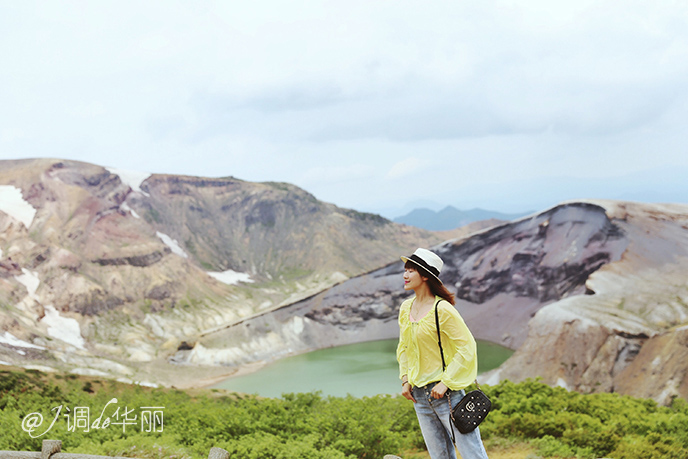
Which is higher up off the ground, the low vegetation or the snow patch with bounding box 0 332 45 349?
the low vegetation

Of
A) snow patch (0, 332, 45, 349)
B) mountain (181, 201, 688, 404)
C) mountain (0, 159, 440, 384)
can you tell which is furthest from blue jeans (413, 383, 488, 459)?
snow patch (0, 332, 45, 349)

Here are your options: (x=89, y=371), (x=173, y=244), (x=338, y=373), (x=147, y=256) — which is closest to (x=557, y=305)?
A: (x=338, y=373)

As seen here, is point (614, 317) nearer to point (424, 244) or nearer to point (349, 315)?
point (349, 315)

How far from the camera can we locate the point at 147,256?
56.2 metres

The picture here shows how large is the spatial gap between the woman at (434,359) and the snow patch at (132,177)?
74298mm

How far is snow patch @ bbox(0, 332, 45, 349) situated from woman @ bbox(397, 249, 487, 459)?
3651cm

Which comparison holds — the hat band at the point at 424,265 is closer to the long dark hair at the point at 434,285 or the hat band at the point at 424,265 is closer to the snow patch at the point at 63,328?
the long dark hair at the point at 434,285

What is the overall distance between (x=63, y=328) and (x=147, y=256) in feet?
50.2

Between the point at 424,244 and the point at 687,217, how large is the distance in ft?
179

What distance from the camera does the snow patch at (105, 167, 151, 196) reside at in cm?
7219

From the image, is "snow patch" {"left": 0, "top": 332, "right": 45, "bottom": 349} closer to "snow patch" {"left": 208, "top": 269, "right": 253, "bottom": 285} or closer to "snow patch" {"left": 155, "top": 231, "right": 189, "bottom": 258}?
"snow patch" {"left": 208, "top": 269, "right": 253, "bottom": 285}

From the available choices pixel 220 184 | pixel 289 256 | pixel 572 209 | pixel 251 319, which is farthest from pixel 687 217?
pixel 220 184

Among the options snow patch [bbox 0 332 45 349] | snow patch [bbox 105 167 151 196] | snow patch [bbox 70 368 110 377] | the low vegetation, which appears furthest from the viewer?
snow patch [bbox 105 167 151 196]

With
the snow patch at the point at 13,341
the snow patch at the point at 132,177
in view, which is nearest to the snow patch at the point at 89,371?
the snow patch at the point at 13,341
